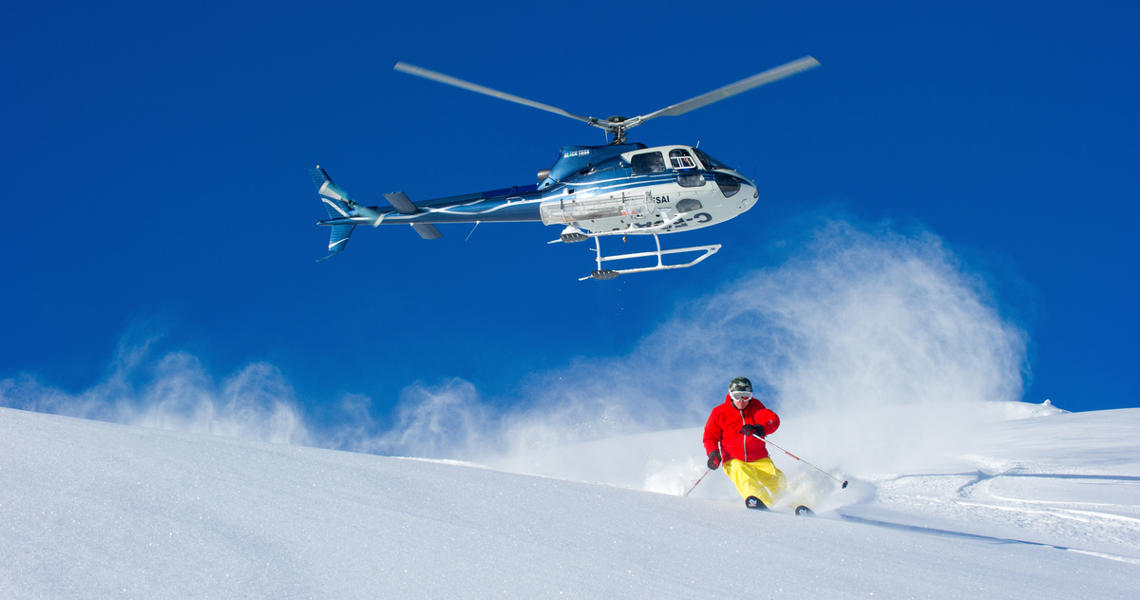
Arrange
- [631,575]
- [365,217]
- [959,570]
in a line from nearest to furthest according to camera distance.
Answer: [631,575], [959,570], [365,217]

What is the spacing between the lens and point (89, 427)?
4977 mm

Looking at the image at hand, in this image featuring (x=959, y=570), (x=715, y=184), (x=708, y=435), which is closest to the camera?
(x=959, y=570)

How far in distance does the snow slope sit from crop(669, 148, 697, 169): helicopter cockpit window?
29.5 feet

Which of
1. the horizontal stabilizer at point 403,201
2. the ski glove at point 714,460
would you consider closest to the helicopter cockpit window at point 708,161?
the horizontal stabilizer at point 403,201

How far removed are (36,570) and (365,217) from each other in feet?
51.0

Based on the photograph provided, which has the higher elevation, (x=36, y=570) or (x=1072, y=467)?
(x=1072, y=467)

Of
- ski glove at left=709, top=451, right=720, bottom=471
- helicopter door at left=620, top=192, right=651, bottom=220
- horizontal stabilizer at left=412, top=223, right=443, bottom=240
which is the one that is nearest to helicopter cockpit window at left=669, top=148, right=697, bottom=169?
helicopter door at left=620, top=192, right=651, bottom=220

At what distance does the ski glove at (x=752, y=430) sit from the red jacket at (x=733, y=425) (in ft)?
0.13

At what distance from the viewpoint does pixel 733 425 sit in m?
7.49

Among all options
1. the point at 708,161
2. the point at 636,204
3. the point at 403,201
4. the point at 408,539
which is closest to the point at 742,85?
the point at 708,161

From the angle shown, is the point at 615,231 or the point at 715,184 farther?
the point at 615,231

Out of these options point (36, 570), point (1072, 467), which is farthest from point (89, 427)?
point (1072, 467)

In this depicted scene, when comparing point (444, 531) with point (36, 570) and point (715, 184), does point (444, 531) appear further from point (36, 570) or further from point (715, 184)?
point (715, 184)

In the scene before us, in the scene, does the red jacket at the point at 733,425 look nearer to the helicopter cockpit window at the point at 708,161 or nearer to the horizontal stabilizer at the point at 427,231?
the helicopter cockpit window at the point at 708,161
